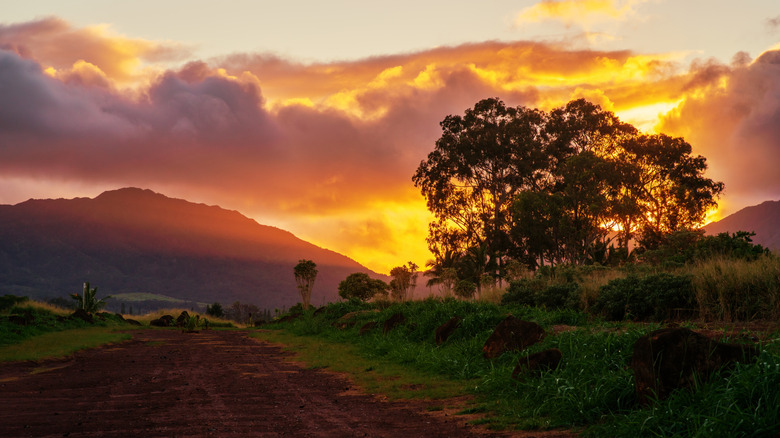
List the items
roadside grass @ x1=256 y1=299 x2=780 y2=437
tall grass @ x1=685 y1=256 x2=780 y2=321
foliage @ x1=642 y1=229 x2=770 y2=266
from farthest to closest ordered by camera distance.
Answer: foliage @ x1=642 y1=229 x2=770 y2=266, tall grass @ x1=685 y1=256 x2=780 y2=321, roadside grass @ x1=256 y1=299 x2=780 y2=437

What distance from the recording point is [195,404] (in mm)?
9359

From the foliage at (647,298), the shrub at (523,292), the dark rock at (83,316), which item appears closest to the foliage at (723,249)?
the shrub at (523,292)

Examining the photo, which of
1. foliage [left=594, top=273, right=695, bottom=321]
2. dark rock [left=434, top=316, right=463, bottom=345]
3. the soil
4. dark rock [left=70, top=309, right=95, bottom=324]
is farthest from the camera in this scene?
dark rock [left=70, top=309, right=95, bottom=324]

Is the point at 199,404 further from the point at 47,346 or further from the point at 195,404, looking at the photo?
the point at 47,346

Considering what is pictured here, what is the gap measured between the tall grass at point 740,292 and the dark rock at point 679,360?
5.82m

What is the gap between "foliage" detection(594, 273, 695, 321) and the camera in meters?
14.5

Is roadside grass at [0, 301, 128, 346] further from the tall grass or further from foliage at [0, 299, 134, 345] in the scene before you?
the tall grass

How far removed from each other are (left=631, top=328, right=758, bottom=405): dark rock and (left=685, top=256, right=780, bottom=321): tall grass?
19.1 ft

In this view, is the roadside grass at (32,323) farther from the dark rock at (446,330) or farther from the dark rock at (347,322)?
the dark rock at (446,330)

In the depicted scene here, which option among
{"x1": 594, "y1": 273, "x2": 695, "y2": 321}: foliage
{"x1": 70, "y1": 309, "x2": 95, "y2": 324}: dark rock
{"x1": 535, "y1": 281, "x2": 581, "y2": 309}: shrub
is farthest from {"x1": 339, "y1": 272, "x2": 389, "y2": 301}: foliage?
{"x1": 594, "y1": 273, "x2": 695, "y2": 321}: foliage

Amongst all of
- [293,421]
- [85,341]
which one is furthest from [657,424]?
[85,341]

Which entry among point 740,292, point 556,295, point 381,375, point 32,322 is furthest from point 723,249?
point 32,322

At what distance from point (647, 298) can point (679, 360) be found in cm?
839

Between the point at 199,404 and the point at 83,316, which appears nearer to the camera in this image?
the point at 199,404
